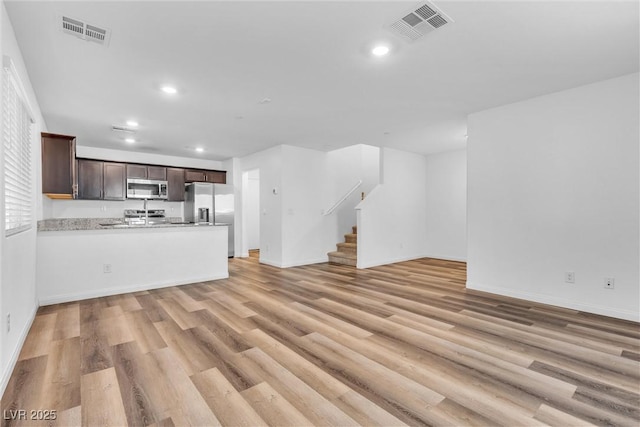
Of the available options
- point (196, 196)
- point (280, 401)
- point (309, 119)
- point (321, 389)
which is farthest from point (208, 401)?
point (196, 196)

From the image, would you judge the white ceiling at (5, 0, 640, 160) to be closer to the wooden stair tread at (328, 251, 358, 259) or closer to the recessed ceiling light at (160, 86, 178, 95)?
the recessed ceiling light at (160, 86, 178, 95)

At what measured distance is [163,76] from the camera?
3070mm

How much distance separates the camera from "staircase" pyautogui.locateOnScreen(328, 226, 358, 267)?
20.7 ft

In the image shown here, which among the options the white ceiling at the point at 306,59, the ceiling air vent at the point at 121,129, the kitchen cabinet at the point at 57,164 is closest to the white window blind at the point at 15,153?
the white ceiling at the point at 306,59

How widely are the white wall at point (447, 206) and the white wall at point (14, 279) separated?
274 inches

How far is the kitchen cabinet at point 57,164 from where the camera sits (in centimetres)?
383

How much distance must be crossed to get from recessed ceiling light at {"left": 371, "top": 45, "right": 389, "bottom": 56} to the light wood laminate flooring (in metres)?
2.48

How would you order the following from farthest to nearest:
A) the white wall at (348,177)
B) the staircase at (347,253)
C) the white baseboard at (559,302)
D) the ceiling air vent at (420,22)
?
the white wall at (348,177) < the staircase at (347,253) < the white baseboard at (559,302) < the ceiling air vent at (420,22)

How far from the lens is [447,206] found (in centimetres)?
700

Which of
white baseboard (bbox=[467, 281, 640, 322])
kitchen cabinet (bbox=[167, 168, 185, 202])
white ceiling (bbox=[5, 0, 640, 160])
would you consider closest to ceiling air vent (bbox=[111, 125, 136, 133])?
white ceiling (bbox=[5, 0, 640, 160])

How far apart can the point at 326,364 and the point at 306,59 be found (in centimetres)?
255

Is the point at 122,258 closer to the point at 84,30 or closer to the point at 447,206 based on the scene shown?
the point at 84,30

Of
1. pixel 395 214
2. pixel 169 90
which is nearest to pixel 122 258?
pixel 169 90

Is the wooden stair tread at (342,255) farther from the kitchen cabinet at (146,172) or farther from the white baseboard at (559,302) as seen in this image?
the kitchen cabinet at (146,172)
